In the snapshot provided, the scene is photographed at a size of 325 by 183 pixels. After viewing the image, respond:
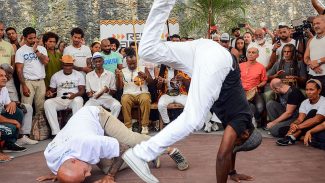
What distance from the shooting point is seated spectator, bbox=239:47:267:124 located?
25.8 ft

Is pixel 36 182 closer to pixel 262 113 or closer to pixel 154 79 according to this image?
pixel 154 79

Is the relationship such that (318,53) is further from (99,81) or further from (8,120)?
(8,120)

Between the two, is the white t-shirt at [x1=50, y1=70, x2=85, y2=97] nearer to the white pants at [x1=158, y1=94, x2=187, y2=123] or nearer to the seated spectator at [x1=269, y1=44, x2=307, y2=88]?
the white pants at [x1=158, y1=94, x2=187, y2=123]

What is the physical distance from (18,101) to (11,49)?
3.19ft

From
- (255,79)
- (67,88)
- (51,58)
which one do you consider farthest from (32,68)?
(255,79)

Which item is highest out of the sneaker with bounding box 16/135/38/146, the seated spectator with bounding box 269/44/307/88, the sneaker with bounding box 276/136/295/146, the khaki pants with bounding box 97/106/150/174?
the seated spectator with bounding box 269/44/307/88

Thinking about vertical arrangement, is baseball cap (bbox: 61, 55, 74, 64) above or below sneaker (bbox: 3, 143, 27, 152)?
above

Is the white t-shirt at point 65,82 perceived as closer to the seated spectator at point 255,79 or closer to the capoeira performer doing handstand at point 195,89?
the seated spectator at point 255,79

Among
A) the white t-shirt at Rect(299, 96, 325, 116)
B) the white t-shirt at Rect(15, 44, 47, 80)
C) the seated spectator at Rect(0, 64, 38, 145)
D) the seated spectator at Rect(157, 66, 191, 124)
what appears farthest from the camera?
the seated spectator at Rect(157, 66, 191, 124)

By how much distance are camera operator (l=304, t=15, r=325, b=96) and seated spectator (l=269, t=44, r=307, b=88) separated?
41 cm

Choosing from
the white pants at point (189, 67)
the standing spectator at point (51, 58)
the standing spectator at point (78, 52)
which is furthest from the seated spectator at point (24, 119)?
the white pants at point (189, 67)

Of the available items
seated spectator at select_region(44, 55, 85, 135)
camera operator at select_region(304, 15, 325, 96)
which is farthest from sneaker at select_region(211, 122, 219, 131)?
seated spectator at select_region(44, 55, 85, 135)

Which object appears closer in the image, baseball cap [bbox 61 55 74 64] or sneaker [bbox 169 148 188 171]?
sneaker [bbox 169 148 188 171]

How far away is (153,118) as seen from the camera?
8.27 meters
